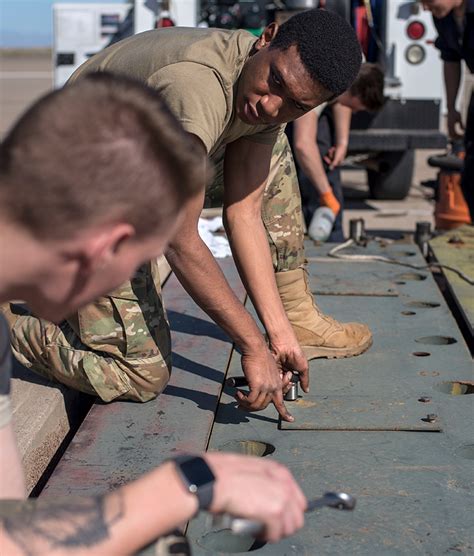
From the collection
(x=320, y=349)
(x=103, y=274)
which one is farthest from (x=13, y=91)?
(x=103, y=274)

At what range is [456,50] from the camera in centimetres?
557

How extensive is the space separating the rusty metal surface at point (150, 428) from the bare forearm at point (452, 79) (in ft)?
9.73

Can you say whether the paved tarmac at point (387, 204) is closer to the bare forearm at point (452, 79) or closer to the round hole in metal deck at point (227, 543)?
the bare forearm at point (452, 79)

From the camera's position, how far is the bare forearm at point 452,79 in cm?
580

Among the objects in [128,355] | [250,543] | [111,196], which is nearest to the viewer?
[111,196]

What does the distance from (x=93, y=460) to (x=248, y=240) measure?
858 mm

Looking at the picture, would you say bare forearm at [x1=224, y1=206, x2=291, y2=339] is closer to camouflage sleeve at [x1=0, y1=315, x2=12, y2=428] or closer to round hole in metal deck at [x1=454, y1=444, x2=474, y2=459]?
round hole in metal deck at [x1=454, y1=444, x2=474, y2=459]

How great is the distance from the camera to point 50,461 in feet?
8.96

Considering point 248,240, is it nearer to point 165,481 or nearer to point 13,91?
point 165,481

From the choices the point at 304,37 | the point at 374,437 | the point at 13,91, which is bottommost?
the point at 13,91

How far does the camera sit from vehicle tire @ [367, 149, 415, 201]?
8047 millimetres

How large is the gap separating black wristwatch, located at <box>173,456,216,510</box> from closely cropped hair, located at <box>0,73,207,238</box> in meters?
0.30

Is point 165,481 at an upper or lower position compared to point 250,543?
upper

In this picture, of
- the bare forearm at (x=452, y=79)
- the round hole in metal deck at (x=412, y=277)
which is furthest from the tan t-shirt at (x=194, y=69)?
the bare forearm at (x=452, y=79)
